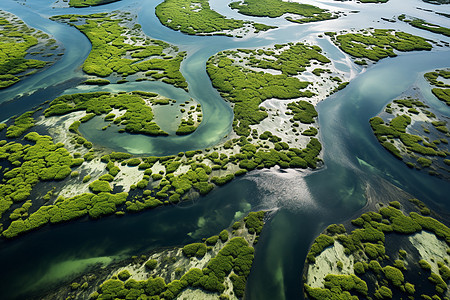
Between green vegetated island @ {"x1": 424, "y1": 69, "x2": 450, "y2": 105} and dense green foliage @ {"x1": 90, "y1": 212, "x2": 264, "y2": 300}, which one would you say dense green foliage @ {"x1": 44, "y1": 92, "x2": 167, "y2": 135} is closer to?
dense green foliage @ {"x1": 90, "y1": 212, "x2": 264, "y2": 300}

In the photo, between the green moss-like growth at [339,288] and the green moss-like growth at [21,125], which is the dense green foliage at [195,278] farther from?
the green moss-like growth at [21,125]

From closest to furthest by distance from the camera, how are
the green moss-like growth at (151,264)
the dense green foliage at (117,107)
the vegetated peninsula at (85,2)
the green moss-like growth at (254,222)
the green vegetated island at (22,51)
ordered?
the green moss-like growth at (151,264), the green moss-like growth at (254,222), the dense green foliage at (117,107), the green vegetated island at (22,51), the vegetated peninsula at (85,2)

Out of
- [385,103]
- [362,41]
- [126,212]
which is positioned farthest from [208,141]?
[362,41]

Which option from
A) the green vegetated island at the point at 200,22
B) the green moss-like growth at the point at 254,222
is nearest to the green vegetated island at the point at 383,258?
the green moss-like growth at the point at 254,222

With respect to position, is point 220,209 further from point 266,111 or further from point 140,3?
point 140,3

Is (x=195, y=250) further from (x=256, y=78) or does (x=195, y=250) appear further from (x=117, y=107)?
(x=256, y=78)

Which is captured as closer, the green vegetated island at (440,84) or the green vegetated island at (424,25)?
the green vegetated island at (440,84)
